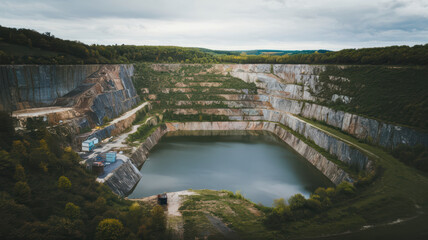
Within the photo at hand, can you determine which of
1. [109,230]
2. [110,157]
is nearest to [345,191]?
[109,230]

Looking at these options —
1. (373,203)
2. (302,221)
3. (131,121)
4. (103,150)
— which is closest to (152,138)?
(131,121)

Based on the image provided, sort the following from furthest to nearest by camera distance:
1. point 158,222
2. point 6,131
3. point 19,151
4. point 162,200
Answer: point 162,200
point 6,131
point 19,151
point 158,222

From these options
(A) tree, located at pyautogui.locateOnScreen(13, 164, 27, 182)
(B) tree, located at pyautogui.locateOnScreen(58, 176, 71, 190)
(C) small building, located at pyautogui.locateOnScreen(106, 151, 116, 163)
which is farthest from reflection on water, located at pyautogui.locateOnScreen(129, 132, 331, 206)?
Answer: (A) tree, located at pyautogui.locateOnScreen(13, 164, 27, 182)

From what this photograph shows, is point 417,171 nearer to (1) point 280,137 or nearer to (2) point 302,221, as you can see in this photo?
(2) point 302,221

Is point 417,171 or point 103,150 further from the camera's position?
point 103,150

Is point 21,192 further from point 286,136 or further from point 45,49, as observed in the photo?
point 286,136

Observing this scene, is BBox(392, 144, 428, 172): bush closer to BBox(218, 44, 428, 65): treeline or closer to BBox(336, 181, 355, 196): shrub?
BBox(336, 181, 355, 196): shrub

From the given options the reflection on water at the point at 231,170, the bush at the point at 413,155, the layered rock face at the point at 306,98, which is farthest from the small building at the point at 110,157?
the bush at the point at 413,155
